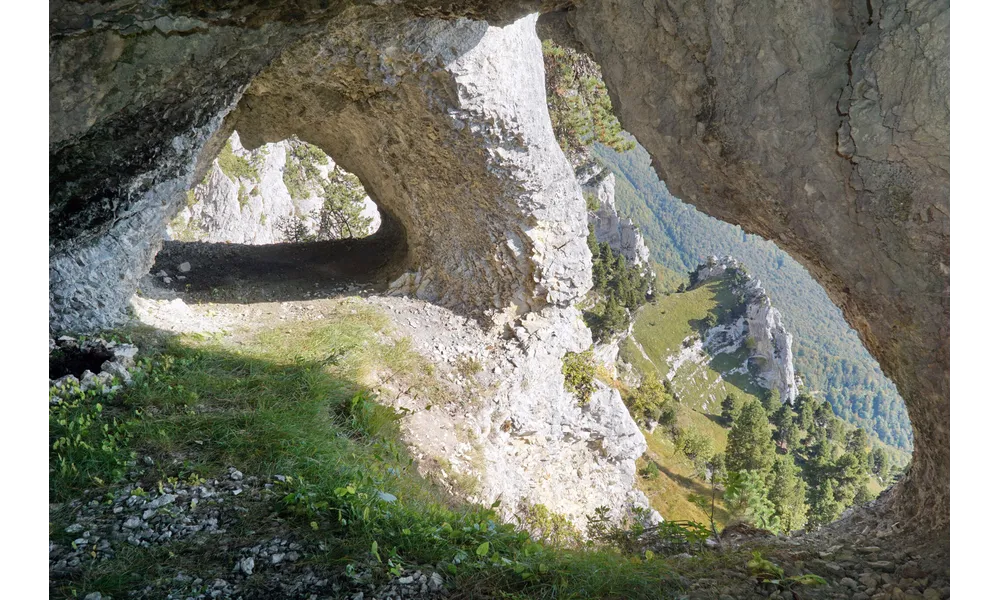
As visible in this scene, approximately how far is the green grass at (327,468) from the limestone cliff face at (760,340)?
65.0 m

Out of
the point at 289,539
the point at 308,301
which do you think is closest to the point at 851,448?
the point at 308,301

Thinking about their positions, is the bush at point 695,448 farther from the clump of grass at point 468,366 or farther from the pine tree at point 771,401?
the clump of grass at point 468,366

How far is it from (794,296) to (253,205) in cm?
8694

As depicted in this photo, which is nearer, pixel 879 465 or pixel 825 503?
pixel 825 503

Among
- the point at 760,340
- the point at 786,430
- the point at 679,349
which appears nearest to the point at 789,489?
the point at 786,430

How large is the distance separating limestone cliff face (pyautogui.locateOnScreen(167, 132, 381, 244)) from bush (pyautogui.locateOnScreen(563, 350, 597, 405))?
18.7 meters

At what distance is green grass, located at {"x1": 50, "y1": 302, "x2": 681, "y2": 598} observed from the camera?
12.2ft

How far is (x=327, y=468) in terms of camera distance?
16.0ft

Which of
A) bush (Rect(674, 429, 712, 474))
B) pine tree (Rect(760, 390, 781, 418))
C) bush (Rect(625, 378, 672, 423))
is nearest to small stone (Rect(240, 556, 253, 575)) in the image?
bush (Rect(625, 378, 672, 423))

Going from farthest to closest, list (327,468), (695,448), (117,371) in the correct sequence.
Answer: (695,448)
(117,371)
(327,468)

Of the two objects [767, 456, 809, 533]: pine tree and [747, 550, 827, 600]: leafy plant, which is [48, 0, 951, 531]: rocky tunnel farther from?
[767, 456, 809, 533]: pine tree

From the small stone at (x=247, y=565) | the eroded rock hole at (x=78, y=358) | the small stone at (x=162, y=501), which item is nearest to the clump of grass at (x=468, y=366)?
the eroded rock hole at (x=78, y=358)

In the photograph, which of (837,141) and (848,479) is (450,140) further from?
(848,479)

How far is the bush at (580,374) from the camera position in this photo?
11.4 m
